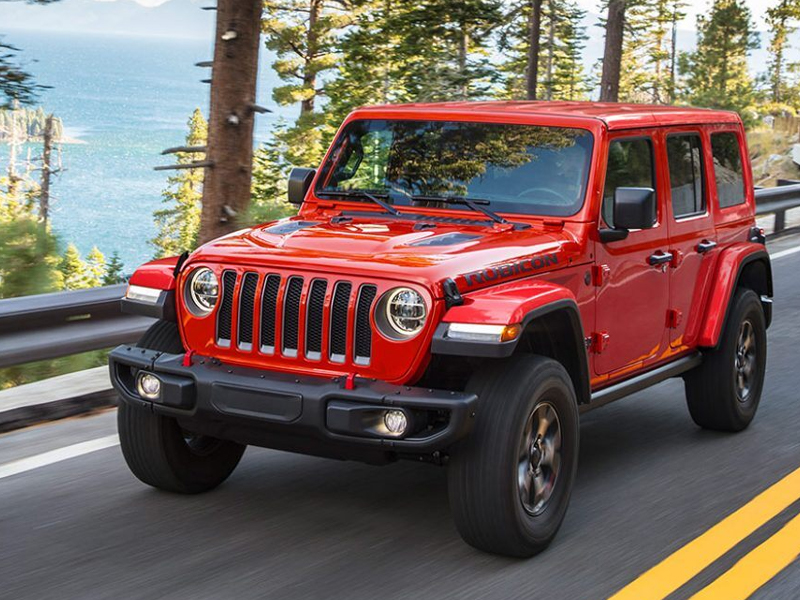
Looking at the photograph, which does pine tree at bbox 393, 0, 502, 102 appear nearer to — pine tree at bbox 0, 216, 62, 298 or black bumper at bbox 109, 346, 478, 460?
pine tree at bbox 0, 216, 62, 298

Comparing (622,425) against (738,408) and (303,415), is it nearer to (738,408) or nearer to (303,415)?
(738,408)

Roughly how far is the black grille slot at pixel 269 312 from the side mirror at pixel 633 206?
1.67 m

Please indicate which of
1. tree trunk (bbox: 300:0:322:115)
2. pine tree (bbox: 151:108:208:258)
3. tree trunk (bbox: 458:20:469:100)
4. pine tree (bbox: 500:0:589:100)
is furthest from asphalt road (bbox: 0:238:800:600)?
pine tree (bbox: 151:108:208:258)

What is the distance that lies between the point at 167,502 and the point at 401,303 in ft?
5.32

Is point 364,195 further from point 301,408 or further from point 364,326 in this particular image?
point 301,408

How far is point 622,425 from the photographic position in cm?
723

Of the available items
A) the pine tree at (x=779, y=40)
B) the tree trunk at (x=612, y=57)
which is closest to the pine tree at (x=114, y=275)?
the tree trunk at (x=612, y=57)

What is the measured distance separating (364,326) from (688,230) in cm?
260

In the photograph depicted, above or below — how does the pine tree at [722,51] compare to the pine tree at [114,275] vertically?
above

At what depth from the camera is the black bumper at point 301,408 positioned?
4.50m

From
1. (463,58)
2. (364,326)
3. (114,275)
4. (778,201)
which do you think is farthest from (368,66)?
(364,326)

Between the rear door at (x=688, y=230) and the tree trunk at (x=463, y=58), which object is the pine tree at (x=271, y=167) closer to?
the tree trunk at (x=463, y=58)

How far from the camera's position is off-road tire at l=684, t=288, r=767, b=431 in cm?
682

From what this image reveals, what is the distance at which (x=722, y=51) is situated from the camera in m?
68.8
